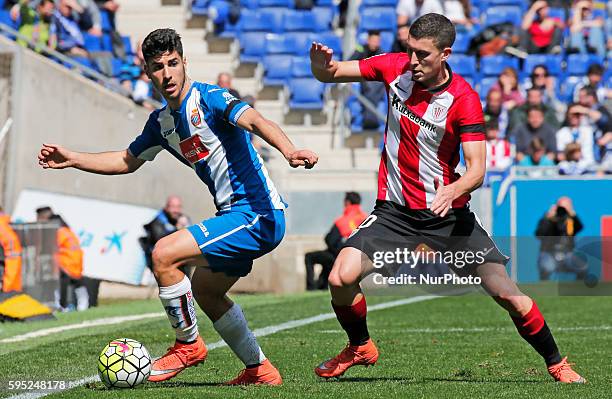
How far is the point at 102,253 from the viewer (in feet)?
54.2

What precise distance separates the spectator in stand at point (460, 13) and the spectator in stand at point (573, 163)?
171 inches

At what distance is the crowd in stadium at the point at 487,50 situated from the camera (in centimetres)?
1883

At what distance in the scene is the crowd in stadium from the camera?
1883 cm

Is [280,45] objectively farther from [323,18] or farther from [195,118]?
[195,118]

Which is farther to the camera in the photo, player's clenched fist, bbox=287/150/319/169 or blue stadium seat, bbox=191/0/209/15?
blue stadium seat, bbox=191/0/209/15

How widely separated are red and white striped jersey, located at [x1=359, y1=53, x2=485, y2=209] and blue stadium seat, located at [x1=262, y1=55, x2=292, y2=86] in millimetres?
15052

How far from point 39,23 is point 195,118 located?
12.8 metres

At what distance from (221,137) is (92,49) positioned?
14.3 m

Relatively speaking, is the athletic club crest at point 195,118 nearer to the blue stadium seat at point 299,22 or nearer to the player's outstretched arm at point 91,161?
the player's outstretched arm at point 91,161

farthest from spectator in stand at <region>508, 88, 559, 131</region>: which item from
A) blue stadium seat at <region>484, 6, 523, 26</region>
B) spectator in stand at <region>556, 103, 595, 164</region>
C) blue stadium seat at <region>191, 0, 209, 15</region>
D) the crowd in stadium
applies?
blue stadium seat at <region>191, 0, 209, 15</region>

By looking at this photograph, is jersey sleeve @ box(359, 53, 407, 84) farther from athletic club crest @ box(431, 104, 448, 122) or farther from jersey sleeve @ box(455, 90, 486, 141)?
jersey sleeve @ box(455, 90, 486, 141)

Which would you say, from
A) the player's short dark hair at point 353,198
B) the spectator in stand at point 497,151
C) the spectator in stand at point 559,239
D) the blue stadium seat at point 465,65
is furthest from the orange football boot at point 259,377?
the blue stadium seat at point 465,65

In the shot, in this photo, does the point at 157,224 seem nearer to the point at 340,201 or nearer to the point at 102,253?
the point at 102,253

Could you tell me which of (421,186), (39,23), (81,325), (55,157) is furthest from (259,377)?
(39,23)
